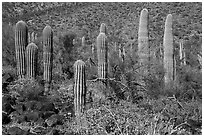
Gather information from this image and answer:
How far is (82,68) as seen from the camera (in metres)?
11.6

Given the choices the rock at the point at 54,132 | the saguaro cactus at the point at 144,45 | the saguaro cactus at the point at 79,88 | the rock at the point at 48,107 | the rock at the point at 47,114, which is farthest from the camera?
the saguaro cactus at the point at 144,45


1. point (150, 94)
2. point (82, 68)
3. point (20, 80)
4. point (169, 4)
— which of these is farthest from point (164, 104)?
point (169, 4)

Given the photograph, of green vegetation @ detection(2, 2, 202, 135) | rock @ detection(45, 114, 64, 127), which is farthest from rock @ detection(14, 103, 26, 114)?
rock @ detection(45, 114, 64, 127)

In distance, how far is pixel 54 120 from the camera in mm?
11320

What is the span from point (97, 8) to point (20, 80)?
28.0 meters

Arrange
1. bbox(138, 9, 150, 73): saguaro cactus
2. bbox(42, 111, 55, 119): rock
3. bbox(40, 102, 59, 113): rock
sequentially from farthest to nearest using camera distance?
bbox(138, 9, 150, 73): saguaro cactus < bbox(40, 102, 59, 113): rock < bbox(42, 111, 55, 119): rock

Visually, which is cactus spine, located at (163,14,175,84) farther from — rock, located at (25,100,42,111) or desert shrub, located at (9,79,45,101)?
rock, located at (25,100,42,111)

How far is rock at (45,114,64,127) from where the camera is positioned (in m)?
11.2

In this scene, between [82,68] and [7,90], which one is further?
[7,90]

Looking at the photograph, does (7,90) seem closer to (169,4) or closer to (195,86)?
(195,86)

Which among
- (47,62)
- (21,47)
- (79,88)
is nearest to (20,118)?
(79,88)

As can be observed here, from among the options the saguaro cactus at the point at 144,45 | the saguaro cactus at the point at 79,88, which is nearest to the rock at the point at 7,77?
the saguaro cactus at the point at 79,88

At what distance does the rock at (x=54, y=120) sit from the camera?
36.7 ft

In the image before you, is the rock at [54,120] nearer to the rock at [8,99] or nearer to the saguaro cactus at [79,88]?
the saguaro cactus at [79,88]
